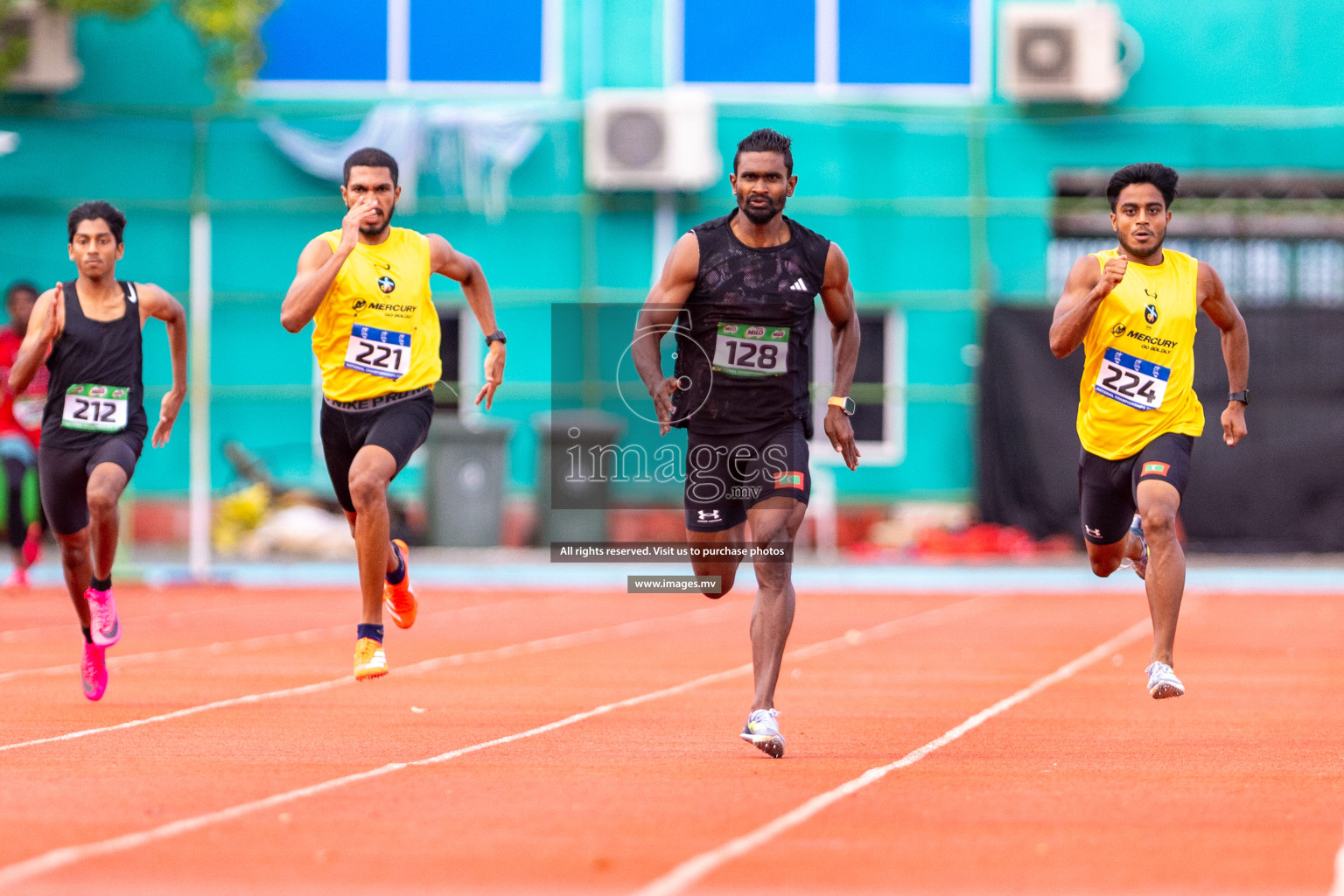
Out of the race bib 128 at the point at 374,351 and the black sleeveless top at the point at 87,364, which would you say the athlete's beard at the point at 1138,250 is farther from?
the black sleeveless top at the point at 87,364

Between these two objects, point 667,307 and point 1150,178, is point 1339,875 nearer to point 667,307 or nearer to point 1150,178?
point 667,307

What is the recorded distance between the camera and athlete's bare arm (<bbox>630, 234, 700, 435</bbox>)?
7.71 metres

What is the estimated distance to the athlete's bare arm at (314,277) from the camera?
849 cm

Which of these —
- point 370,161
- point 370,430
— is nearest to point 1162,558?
point 370,430

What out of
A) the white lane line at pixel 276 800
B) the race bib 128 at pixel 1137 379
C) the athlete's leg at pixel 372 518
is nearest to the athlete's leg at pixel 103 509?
the athlete's leg at pixel 372 518

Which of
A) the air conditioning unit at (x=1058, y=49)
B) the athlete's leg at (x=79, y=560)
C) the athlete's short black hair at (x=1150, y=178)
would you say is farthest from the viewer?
the air conditioning unit at (x=1058, y=49)

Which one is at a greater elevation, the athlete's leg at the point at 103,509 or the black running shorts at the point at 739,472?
the black running shorts at the point at 739,472

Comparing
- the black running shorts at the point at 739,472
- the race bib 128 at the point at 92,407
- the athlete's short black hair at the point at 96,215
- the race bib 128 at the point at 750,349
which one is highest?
the athlete's short black hair at the point at 96,215

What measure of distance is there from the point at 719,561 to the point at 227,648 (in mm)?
5696

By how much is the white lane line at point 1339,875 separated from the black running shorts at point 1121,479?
3.23 meters

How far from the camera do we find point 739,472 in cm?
777

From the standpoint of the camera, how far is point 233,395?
23031 mm

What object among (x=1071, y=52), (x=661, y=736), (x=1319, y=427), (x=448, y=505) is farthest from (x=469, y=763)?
(x=1071, y=52)

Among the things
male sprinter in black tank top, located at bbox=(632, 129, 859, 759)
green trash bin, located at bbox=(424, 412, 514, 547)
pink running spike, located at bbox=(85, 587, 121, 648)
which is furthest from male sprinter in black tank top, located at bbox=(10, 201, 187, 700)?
green trash bin, located at bbox=(424, 412, 514, 547)
